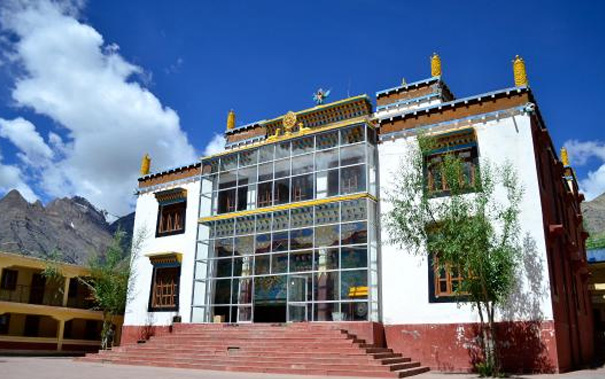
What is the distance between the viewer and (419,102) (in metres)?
20.4

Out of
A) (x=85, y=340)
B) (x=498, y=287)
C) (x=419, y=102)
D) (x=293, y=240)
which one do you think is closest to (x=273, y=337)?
(x=293, y=240)

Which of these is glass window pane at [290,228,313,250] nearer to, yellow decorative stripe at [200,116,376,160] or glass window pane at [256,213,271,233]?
glass window pane at [256,213,271,233]

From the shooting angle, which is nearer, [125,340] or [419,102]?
[419,102]

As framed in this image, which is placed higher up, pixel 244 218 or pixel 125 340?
pixel 244 218

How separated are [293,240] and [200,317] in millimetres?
5019

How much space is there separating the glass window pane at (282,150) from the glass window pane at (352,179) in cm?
231

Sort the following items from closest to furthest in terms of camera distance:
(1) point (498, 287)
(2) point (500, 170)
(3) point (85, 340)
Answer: (1) point (498, 287) < (2) point (500, 170) < (3) point (85, 340)

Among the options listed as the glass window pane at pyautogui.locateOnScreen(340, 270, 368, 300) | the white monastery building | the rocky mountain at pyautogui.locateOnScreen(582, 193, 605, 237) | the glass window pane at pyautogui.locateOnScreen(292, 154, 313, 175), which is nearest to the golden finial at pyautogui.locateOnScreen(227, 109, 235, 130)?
the white monastery building

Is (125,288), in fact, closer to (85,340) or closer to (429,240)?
(85,340)

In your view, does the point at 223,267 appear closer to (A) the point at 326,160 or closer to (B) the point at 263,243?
(B) the point at 263,243

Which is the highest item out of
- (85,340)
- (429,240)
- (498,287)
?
(429,240)

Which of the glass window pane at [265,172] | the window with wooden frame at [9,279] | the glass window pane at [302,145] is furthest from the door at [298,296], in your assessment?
the window with wooden frame at [9,279]

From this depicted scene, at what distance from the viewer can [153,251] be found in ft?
78.8

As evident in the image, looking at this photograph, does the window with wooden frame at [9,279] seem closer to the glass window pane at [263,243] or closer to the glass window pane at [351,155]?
the glass window pane at [263,243]
